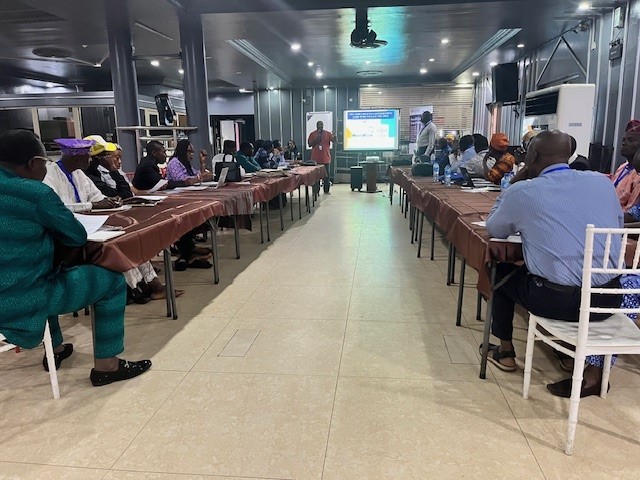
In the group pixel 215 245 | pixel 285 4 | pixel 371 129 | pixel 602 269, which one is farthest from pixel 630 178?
pixel 371 129

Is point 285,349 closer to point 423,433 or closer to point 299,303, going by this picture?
point 299,303

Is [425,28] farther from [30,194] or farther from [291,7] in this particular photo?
[30,194]

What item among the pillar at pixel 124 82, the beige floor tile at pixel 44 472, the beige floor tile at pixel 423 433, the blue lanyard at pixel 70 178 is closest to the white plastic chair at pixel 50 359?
the beige floor tile at pixel 44 472

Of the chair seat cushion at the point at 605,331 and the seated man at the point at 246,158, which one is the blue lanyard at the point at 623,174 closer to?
the chair seat cushion at the point at 605,331

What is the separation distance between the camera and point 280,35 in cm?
657

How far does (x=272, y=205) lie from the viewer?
8.00m

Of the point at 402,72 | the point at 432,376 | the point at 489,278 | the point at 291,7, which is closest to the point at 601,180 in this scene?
the point at 489,278

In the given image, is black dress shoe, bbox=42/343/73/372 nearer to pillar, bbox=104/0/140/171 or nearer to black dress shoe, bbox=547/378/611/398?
black dress shoe, bbox=547/378/611/398

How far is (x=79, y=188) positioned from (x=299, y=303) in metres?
1.71

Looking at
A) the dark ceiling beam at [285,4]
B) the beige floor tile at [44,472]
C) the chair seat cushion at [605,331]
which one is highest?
the dark ceiling beam at [285,4]

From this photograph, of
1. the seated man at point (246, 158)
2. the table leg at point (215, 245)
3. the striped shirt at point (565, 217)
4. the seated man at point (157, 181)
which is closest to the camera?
the striped shirt at point (565, 217)

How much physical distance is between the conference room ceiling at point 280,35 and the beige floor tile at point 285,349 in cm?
376

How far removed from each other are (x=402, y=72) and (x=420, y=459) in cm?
1095

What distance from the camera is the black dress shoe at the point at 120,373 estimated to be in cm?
217
